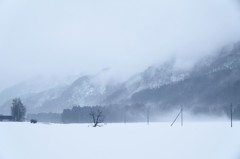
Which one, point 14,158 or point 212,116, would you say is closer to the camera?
point 14,158

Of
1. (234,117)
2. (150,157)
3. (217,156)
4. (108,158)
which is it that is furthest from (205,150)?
(234,117)

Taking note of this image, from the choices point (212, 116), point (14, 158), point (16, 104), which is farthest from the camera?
point (212, 116)

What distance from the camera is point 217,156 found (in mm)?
28547

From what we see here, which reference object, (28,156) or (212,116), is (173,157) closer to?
(28,156)

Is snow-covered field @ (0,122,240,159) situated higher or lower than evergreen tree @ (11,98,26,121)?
lower

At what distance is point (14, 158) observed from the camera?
26109mm

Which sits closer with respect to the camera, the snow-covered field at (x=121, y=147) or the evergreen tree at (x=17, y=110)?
the snow-covered field at (x=121, y=147)

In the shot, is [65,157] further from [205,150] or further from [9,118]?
[9,118]

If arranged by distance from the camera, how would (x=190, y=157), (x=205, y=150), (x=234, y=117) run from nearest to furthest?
(x=190, y=157) < (x=205, y=150) < (x=234, y=117)

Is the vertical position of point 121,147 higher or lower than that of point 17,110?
lower

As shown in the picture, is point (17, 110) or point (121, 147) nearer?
point (121, 147)

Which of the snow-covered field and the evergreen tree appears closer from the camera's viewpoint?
the snow-covered field

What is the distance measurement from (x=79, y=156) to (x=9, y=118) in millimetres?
132901

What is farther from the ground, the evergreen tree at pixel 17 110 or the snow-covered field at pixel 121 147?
the evergreen tree at pixel 17 110
